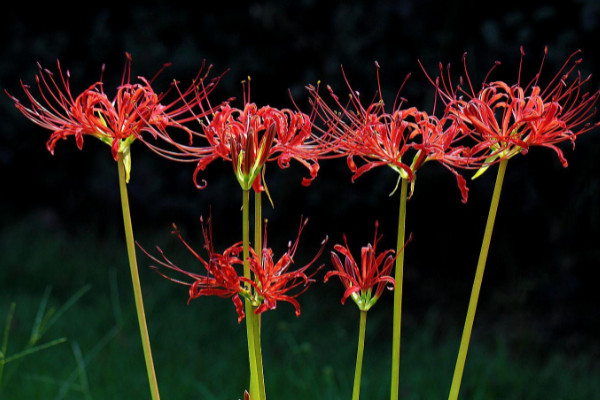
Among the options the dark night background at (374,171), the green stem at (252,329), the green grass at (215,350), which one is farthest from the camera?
the dark night background at (374,171)

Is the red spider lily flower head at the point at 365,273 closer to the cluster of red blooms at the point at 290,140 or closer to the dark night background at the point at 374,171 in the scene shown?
the cluster of red blooms at the point at 290,140

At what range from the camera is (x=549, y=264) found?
10.8 feet

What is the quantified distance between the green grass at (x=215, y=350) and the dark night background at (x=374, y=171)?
10.6 inches

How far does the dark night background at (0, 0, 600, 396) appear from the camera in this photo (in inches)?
114

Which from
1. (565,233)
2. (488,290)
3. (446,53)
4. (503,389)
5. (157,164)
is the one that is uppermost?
(446,53)

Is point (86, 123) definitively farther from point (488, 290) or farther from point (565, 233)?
point (488, 290)

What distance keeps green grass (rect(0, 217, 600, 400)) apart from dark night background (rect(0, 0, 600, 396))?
27 centimetres

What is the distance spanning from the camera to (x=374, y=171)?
10.6ft

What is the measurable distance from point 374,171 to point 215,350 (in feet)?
3.34

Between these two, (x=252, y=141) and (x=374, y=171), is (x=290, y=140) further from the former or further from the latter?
(x=374, y=171)

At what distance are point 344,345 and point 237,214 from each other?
1121 mm

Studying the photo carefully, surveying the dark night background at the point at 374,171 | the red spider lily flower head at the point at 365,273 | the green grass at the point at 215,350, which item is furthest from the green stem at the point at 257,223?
the dark night background at the point at 374,171

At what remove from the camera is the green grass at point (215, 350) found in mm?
2434

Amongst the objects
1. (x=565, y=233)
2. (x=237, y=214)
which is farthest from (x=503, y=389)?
(x=237, y=214)
